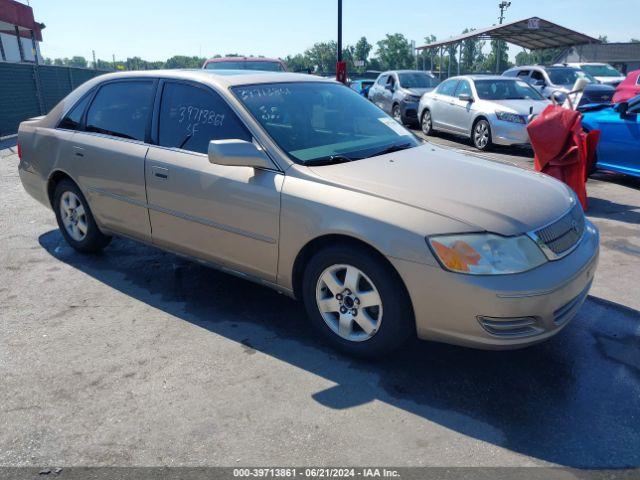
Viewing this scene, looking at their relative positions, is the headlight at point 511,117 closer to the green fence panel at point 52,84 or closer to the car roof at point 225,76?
the car roof at point 225,76

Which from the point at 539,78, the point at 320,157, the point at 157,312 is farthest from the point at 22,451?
the point at 539,78

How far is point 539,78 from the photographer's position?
16.1 m

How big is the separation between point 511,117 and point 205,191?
8207mm

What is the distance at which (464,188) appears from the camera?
3117mm

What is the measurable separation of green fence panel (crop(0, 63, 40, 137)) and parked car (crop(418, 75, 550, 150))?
36.6 ft

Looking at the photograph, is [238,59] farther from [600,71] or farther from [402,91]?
[600,71]

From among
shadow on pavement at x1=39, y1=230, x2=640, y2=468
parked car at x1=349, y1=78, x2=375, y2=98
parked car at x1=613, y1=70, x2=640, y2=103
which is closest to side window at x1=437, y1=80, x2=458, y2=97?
parked car at x1=349, y1=78, x2=375, y2=98

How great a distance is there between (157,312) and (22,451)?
1499mm

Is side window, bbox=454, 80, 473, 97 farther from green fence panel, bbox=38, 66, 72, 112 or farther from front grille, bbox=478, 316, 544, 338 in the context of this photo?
green fence panel, bbox=38, 66, 72, 112

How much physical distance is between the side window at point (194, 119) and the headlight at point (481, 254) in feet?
4.94

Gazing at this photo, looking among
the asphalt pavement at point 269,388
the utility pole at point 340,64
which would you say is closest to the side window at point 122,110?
the asphalt pavement at point 269,388

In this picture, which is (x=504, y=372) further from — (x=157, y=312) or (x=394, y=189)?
(x=157, y=312)

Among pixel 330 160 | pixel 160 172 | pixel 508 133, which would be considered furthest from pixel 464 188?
pixel 508 133

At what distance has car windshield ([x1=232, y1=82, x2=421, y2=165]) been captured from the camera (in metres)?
3.54
